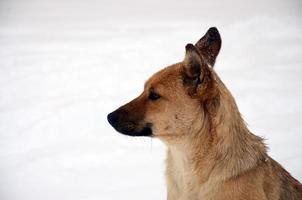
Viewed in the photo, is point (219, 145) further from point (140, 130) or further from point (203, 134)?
point (140, 130)

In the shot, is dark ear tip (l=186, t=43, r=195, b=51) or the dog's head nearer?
dark ear tip (l=186, t=43, r=195, b=51)

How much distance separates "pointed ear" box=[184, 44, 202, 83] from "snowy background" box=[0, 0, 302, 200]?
256 cm

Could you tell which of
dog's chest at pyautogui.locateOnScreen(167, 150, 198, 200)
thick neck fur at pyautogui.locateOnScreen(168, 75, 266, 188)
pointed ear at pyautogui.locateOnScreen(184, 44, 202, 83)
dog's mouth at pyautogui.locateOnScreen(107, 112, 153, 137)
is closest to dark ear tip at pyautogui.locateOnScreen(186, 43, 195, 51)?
pointed ear at pyautogui.locateOnScreen(184, 44, 202, 83)

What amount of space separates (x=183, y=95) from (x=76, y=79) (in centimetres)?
644

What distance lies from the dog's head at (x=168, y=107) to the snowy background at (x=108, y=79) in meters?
2.12

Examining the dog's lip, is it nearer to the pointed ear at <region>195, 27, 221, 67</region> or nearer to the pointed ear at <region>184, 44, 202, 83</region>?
the pointed ear at <region>184, 44, 202, 83</region>

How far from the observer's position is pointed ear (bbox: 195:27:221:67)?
15.0ft

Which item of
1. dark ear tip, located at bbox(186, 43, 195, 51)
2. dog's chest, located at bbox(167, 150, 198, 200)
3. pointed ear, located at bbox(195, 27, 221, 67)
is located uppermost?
pointed ear, located at bbox(195, 27, 221, 67)

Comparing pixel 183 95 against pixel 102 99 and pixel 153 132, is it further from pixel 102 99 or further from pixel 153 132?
pixel 102 99

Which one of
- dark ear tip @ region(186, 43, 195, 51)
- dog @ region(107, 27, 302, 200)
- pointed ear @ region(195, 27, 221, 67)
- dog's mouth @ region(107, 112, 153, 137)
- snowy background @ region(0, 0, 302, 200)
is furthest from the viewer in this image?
snowy background @ region(0, 0, 302, 200)

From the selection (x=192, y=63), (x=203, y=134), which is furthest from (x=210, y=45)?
(x=203, y=134)

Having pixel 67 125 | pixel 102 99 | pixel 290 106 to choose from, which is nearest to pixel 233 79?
pixel 290 106

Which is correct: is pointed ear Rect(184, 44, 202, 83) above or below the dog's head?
above

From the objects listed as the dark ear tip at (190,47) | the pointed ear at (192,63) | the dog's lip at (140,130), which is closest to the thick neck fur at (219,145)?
the pointed ear at (192,63)
